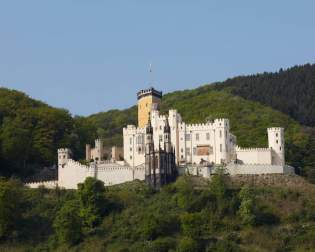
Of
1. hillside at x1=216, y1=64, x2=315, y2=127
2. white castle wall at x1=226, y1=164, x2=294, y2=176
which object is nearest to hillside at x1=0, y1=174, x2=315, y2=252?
white castle wall at x1=226, y1=164, x2=294, y2=176

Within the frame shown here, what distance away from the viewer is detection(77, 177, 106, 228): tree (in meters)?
93.2

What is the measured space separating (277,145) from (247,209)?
1055 cm

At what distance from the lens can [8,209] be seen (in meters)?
93.7

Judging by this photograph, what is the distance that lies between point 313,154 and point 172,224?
25.3m

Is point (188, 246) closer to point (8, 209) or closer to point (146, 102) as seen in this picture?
point (8, 209)

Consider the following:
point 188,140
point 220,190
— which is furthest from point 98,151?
point 220,190

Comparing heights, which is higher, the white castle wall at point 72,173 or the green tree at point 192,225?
the white castle wall at point 72,173

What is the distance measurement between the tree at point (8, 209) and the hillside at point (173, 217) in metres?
0.10

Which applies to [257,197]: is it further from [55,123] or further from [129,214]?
[55,123]

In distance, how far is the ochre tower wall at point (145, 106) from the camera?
344ft

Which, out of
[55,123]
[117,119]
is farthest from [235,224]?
[117,119]

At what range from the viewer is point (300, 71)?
16075cm

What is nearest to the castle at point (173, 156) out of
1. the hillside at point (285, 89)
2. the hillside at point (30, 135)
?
the hillside at point (30, 135)

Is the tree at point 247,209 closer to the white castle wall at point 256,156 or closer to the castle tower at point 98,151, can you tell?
the white castle wall at point 256,156
